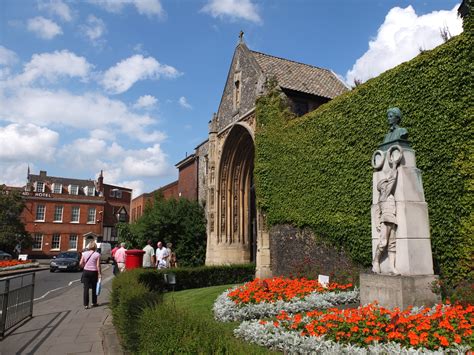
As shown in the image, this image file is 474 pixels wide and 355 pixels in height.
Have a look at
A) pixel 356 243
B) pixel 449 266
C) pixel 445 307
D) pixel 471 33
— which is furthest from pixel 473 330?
pixel 471 33

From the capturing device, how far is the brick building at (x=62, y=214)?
44875 millimetres

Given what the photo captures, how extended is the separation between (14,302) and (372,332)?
23.5 ft

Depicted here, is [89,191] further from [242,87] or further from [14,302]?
[14,302]

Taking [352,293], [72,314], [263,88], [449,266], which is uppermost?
[263,88]

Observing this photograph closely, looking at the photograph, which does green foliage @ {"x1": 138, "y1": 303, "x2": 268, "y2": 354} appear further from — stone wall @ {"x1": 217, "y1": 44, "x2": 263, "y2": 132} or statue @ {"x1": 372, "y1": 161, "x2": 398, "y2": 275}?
stone wall @ {"x1": 217, "y1": 44, "x2": 263, "y2": 132}

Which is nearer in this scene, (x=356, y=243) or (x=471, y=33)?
(x=471, y=33)

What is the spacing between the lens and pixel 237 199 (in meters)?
21.0

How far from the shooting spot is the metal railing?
7.02 meters

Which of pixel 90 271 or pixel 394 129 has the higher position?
pixel 394 129

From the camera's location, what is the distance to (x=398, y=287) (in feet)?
21.3

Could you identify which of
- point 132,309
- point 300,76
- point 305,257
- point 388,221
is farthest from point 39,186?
point 388,221

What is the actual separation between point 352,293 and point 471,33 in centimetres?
666

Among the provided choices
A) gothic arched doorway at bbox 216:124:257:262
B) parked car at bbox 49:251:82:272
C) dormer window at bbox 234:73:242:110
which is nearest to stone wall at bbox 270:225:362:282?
gothic arched doorway at bbox 216:124:257:262

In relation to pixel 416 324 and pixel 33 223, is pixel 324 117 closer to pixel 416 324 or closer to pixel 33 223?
pixel 416 324
